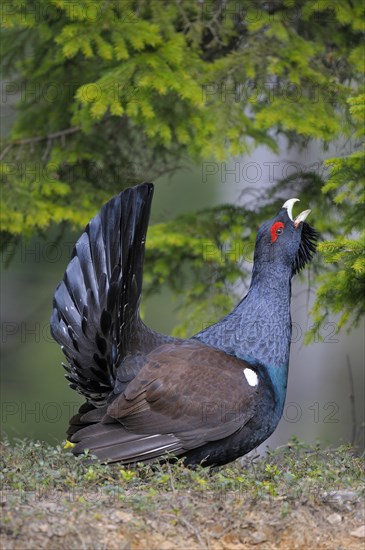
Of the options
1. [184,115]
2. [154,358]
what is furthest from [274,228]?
[184,115]

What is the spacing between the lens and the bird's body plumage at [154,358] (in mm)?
5965

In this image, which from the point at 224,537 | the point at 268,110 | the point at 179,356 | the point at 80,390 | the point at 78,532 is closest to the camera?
the point at 78,532

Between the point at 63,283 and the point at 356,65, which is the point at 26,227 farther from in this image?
the point at 356,65

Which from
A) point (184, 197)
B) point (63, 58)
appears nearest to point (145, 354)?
point (63, 58)

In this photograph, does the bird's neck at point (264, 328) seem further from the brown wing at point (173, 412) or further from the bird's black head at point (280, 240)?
the brown wing at point (173, 412)

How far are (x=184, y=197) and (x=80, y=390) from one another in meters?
13.3

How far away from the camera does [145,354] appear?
6477 mm

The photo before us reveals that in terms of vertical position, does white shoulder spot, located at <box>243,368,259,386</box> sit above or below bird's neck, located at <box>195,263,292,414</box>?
below

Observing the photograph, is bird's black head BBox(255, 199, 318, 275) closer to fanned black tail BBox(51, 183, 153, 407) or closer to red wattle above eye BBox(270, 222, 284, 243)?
red wattle above eye BBox(270, 222, 284, 243)

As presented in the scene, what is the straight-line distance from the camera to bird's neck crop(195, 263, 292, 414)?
21.0 ft

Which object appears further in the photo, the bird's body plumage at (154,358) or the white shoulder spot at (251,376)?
the white shoulder spot at (251,376)

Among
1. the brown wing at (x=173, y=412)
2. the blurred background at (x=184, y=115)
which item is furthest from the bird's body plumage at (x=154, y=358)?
the blurred background at (x=184, y=115)

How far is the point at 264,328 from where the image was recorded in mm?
6516

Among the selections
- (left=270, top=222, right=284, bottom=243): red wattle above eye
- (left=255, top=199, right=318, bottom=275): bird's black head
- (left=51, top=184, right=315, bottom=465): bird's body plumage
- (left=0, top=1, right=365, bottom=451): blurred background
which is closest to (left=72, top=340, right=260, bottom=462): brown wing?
(left=51, top=184, right=315, bottom=465): bird's body plumage
